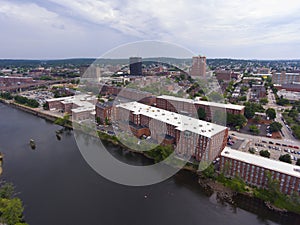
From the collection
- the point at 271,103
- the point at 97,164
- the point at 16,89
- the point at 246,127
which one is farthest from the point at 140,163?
the point at 16,89

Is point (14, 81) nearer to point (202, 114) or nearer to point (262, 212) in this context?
point (202, 114)

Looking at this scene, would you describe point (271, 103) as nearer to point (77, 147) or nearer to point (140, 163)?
point (140, 163)

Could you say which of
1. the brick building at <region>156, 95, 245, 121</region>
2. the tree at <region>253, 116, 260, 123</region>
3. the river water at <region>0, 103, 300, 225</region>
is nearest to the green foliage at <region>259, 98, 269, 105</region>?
the tree at <region>253, 116, 260, 123</region>

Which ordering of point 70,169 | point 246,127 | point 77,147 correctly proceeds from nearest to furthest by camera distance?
point 70,169 → point 77,147 → point 246,127

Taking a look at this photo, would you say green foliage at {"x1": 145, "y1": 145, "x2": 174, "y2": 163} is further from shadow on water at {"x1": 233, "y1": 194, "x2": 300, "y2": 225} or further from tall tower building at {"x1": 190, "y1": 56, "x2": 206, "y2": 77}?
tall tower building at {"x1": 190, "y1": 56, "x2": 206, "y2": 77}

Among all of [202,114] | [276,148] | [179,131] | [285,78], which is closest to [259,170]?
[179,131]

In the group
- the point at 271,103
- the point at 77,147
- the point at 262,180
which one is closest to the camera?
the point at 262,180
